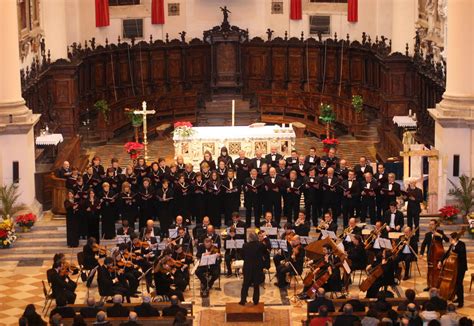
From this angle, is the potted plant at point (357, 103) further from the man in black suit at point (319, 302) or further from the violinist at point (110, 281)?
the man in black suit at point (319, 302)

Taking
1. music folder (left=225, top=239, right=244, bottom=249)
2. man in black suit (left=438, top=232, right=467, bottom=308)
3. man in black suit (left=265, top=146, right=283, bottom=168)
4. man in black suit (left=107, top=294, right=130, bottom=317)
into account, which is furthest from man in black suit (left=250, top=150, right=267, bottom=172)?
man in black suit (left=107, top=294, right=130, bottom=317)

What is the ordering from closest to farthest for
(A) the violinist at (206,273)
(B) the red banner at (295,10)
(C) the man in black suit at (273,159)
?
(A) the violinist at (206,273) → (C) the man in black suit at (273,159) → (B) the red banner at (295,10)

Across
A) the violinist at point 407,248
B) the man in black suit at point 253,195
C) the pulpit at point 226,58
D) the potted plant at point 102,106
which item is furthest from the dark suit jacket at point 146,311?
the pulpit at point 226,58

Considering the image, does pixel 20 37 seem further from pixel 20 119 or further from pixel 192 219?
pixel 192 219

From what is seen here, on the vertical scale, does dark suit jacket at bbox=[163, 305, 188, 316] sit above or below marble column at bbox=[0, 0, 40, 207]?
below

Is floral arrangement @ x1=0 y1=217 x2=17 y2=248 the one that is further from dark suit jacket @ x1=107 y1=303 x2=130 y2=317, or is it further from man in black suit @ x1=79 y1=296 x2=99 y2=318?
dark suit jacket @ x1=107 y1=303 x2=130 y2=317

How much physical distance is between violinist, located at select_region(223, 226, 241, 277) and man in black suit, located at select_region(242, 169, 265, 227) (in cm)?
239

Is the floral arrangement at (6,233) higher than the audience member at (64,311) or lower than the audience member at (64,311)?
higher

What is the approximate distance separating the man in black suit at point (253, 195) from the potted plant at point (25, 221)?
4.76 metres

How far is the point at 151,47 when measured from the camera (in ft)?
132

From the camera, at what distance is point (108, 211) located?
27.3 m

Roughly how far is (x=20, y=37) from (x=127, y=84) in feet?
25.1

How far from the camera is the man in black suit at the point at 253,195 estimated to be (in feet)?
90.9

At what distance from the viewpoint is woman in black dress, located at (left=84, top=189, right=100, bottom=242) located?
87.8ft
